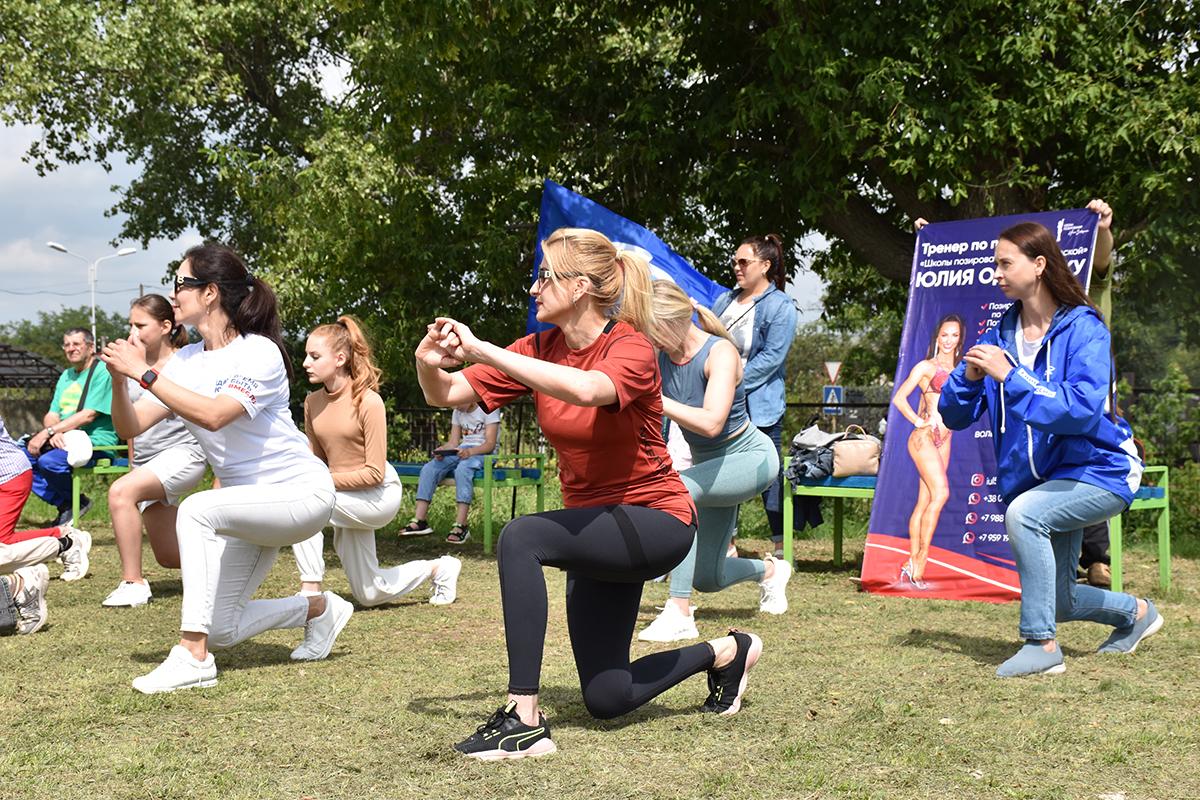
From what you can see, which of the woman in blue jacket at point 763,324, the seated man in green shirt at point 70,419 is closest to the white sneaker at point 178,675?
the woman in blue jacket at point 763,324

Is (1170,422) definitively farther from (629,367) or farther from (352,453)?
(629,367)

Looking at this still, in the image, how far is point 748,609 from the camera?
7637 mm

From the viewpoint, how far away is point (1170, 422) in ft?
41.3

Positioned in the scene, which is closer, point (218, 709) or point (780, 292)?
point (218, 709)

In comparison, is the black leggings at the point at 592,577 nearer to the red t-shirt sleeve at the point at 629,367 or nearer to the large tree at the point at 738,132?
the red t-shirt sleeve at the point at 629,367

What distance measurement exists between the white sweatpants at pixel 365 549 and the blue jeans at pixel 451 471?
12.8 feet

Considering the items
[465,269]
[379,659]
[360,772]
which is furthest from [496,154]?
[360,772]

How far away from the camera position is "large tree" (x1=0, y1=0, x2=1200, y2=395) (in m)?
11.0

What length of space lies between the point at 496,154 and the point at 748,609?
23.7ft

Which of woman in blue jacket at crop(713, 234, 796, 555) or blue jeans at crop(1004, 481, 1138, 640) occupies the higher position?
woman in blue jacket at crop(713, 234, 796, 555)

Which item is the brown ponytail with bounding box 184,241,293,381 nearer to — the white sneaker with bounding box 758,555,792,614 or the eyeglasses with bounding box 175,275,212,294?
the eyeglasses with bounding box 175,275,212,294

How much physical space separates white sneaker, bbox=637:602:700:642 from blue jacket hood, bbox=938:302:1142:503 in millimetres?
1668

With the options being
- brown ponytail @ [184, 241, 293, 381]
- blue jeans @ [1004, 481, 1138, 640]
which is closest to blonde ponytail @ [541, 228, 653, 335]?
brown ponytail @ [184, 241, 293, 381]

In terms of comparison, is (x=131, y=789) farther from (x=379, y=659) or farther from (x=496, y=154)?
(x=496, y=154)
